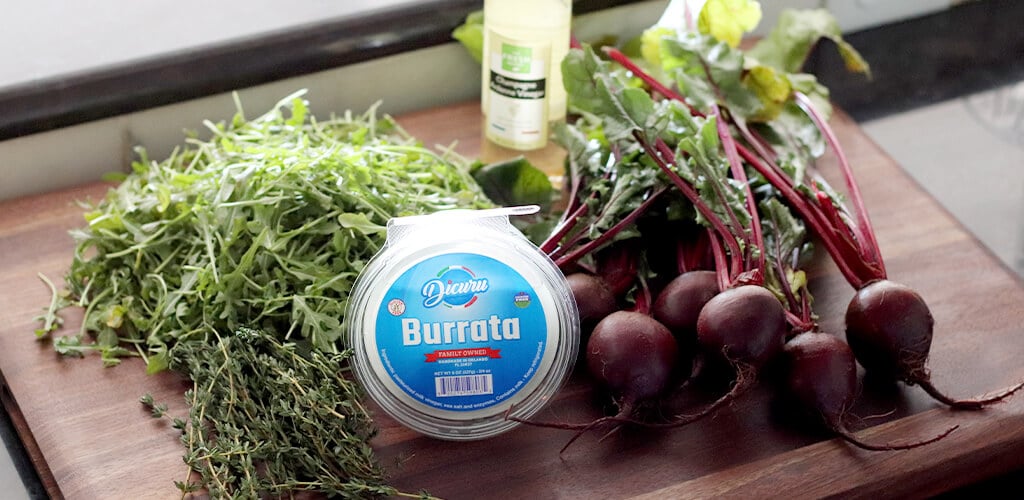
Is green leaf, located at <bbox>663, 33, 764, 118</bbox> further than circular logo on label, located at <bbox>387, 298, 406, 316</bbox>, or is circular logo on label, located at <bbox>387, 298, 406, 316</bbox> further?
green leaf, located at <bbox>663, 33, 764, 118</bbox>

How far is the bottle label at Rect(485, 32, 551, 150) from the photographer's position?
118 cm

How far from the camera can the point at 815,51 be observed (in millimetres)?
1532

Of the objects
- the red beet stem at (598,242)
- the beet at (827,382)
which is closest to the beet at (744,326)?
the beet at (827,382)

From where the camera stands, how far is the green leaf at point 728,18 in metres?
1.27

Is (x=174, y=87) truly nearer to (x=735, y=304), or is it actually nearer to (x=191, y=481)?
(x=191, y=481)

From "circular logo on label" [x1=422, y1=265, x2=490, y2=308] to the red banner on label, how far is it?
38 mm

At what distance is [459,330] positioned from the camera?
92 centimetres

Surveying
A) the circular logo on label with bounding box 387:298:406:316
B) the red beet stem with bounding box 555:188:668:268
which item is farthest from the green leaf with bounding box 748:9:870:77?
the circular logo on label with bounding box 387:298:406:316

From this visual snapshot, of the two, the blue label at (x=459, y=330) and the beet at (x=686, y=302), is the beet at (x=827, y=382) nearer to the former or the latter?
the beet at (x=686, y=302)

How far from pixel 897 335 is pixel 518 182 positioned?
0.41m

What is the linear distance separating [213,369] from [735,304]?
17.1 inches

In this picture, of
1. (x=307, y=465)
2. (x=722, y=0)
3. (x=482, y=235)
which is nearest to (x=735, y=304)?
(x=482, y=235)

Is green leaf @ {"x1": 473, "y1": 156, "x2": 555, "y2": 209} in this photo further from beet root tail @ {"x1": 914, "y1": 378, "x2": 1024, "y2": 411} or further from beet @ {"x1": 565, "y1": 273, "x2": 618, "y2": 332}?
beet root tail @ {"x1": 914, "y1": 378, "x2": 1024, "y2": 411}

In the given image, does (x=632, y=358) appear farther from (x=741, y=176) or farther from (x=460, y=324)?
(x=741, y=176)
